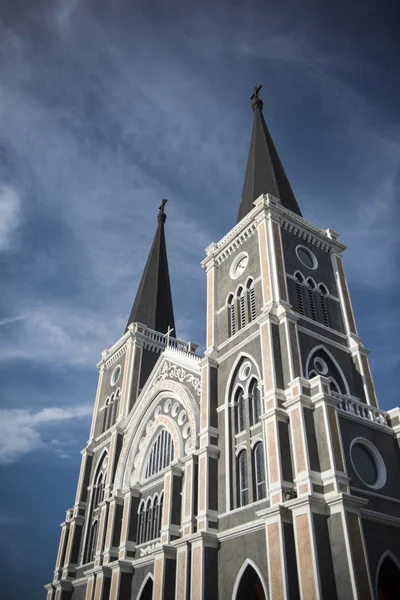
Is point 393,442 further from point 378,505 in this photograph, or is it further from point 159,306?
point 159,306

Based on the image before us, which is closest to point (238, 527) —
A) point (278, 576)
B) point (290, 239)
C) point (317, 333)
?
point (278, 576)

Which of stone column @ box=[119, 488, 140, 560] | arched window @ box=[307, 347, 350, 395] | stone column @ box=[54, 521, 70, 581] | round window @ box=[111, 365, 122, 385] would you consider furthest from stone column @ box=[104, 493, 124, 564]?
arched window @ box=[307, 347, 350, 395]

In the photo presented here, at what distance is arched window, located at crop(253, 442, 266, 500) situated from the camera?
18.8 m

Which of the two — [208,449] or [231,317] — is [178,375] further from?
[208,449]

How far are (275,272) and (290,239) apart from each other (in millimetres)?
3309

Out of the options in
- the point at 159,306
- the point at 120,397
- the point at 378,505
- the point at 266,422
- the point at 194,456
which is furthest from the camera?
the point at 159,306

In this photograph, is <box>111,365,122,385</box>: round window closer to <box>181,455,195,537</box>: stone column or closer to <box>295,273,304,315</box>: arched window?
<box>181,455,195,537</box>: stone column

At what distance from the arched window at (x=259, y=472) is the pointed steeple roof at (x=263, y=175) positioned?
13.7m

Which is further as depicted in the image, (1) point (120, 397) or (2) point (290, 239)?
(1) point (120, 397)

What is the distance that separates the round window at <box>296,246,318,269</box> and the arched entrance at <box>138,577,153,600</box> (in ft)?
52.1

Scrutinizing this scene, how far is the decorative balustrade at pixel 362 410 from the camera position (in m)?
19.3

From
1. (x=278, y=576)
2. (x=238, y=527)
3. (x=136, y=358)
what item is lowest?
(x=278, y=576)

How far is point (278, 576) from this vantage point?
1538 centimetres

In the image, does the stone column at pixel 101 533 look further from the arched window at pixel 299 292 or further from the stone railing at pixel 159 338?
the arched window at pixel 299 292
